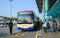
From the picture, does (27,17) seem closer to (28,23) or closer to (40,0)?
(28,23)

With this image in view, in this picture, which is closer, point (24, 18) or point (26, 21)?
point (26, 21)

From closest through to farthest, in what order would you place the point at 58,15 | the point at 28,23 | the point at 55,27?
the point at 55,27 → the point at 28,23 → the point at 58,15

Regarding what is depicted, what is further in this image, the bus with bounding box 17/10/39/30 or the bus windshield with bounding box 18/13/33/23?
the bus windshield with bounding box 18/13/33/23

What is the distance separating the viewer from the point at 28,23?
3209 centimetres

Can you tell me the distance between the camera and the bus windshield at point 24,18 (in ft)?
106

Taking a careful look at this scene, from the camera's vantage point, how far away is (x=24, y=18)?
32.5 metres

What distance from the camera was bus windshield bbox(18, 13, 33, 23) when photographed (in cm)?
3234

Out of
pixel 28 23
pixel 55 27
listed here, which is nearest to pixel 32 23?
pixel 28 23

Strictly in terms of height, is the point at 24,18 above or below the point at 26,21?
above

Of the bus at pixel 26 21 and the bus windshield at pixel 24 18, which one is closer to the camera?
the bus at pixel 26 21

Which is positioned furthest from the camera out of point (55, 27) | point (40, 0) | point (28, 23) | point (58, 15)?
point (40, 0)

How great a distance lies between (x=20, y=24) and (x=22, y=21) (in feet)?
1.73

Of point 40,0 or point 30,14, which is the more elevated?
point 40,0

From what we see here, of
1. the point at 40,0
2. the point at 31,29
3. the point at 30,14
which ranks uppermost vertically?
the point at 40,0
